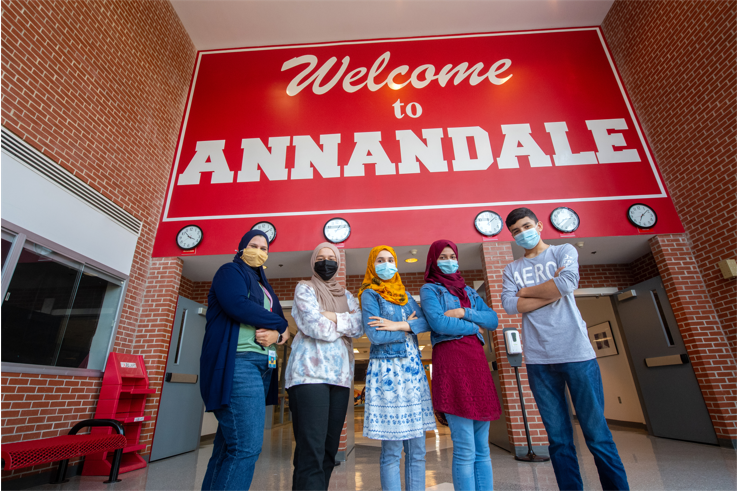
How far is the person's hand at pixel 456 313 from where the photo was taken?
1957 millimetres

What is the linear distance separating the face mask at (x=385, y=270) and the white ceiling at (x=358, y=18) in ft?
18.7

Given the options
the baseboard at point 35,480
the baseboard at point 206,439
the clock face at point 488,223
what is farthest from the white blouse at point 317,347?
the baseboard at point 206,439

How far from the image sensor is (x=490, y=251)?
4.72m

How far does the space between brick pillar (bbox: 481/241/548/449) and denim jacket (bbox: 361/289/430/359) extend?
6.47 feet

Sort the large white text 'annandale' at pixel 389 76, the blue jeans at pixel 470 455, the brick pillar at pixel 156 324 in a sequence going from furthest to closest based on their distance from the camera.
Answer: the large white text 'annandale' at pixel 389 76, the brick pillar at pixel 156 324, the blue jeans at pixel 470 455

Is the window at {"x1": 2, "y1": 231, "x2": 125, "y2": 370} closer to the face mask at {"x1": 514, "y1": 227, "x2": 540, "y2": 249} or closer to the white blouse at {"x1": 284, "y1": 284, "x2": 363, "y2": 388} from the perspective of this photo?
the white blouse at {"x1": 284, "y1": 284, "x2": 363, "y2": 388}

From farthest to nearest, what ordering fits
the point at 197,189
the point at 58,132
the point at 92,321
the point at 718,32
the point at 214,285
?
the point at 197,189, the point at 718,32, the point at 92,321, the point at 58,132, the point at 214,285

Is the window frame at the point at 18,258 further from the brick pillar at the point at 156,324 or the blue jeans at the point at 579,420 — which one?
the blue jeans at the point at 579,420

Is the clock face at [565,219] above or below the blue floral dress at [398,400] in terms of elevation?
above

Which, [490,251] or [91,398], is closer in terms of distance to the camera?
[91,398]

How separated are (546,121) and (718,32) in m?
1.96

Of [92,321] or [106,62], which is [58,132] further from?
[92,321]

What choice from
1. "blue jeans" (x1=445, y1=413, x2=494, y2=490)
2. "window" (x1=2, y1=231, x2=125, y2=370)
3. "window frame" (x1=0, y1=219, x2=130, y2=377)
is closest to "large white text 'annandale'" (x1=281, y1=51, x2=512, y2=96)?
"window frame" (x1=0, y1=219, x2=130, y2=377)

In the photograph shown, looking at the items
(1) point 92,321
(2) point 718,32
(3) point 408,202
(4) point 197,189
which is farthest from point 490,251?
(1) point 92,321
